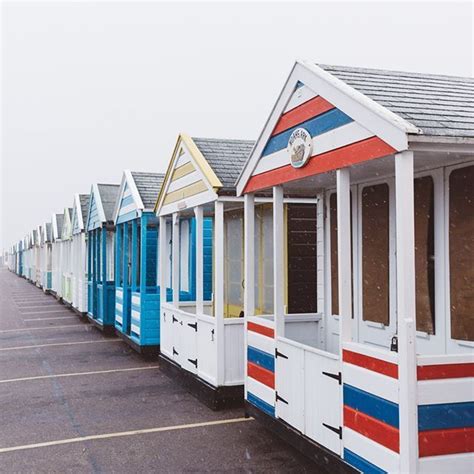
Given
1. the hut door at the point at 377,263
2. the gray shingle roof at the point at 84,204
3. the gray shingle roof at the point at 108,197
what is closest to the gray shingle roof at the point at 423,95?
the hut door at the point at 377,263

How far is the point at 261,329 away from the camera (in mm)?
6465

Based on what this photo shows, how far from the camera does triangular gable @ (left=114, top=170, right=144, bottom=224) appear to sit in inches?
453

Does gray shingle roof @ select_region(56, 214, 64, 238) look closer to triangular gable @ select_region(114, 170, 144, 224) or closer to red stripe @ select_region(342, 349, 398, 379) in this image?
triangular gable @ select_region(114, 170, 144, 224)

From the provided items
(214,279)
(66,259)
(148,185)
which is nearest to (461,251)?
(214,279)

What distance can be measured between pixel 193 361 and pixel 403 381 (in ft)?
16.2

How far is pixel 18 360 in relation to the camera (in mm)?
11391

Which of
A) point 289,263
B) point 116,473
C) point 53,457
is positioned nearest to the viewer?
point 116,473

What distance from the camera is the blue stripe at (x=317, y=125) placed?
187 inches

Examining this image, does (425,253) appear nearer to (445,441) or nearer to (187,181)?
(445,441)

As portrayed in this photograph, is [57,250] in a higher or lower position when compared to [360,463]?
higher

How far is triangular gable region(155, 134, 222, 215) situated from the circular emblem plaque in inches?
81.8

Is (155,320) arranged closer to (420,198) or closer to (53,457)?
(53,457)

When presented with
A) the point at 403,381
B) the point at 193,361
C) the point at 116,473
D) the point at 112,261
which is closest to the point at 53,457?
the point at 116,473

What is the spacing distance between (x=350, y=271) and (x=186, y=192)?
452cm
